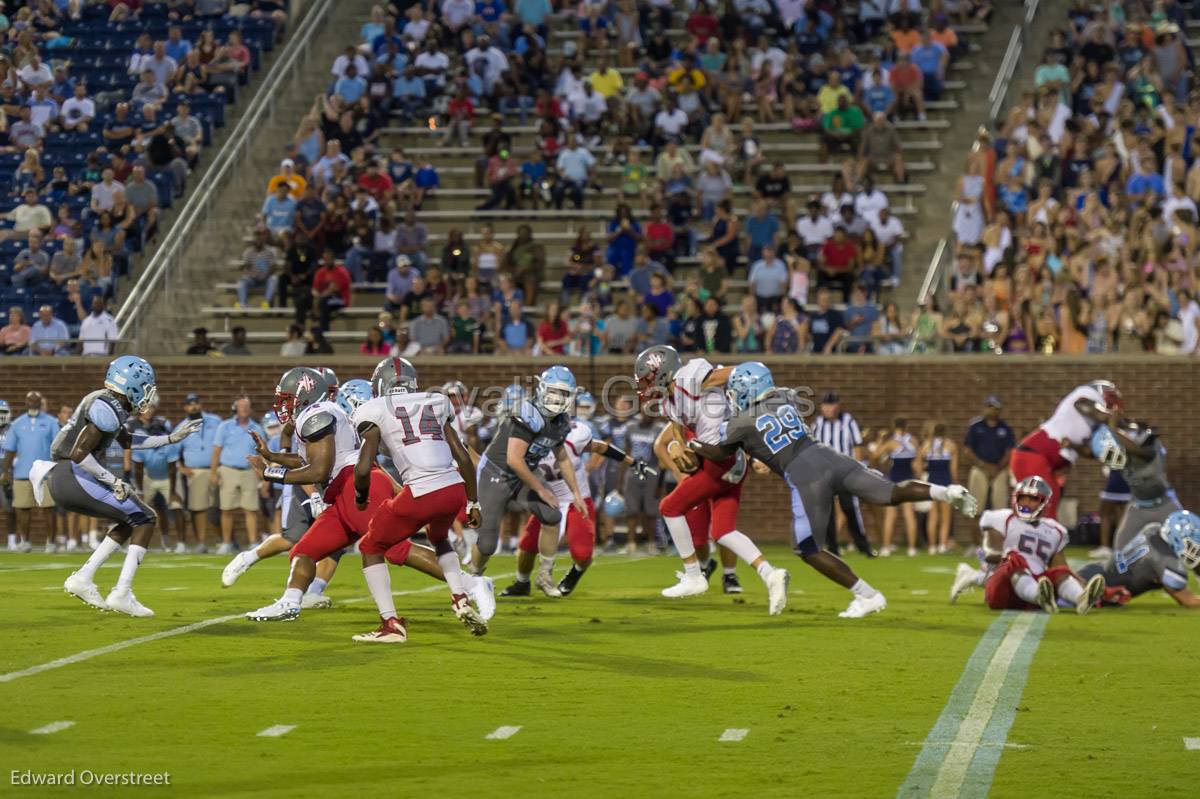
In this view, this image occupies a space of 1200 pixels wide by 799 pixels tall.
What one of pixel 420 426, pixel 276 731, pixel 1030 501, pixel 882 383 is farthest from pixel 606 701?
pixel 882 383

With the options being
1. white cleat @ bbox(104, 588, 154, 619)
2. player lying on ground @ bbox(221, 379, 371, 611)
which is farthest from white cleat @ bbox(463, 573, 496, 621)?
white cleat @ bbox(104, 588, 154, 619)

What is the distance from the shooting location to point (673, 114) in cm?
2658

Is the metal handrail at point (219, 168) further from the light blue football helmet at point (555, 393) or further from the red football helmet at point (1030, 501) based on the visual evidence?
the red football helmet at point (1030, 501)

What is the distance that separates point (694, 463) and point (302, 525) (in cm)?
302

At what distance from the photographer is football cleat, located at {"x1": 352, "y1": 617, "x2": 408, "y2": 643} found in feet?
37.3

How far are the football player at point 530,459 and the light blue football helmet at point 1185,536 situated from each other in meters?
4.56

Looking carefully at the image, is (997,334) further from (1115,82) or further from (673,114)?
(673,114)

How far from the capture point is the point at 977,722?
8797 millimetres

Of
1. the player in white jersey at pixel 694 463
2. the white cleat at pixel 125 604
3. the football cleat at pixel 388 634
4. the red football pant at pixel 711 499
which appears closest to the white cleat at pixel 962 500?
the player in white jersey at pixel 694 463

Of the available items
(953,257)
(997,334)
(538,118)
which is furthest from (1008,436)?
(538,118)

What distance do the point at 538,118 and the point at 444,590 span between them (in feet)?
45.1

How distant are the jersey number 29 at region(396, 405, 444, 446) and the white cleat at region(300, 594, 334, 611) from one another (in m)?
2.83

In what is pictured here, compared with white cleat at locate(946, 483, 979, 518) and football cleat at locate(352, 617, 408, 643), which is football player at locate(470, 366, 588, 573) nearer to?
football cleat at locate(352, 617, 408, 643)

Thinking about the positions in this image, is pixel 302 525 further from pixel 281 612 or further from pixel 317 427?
pixel 317 427
